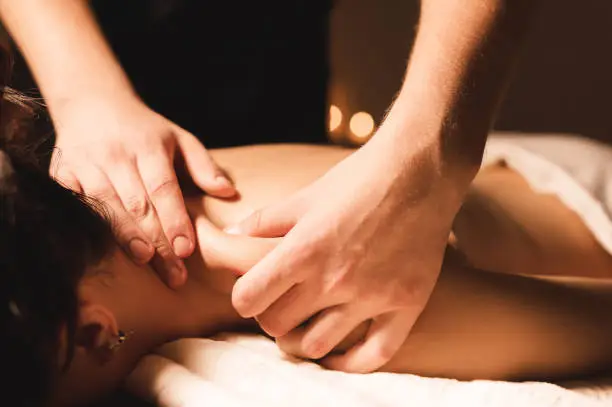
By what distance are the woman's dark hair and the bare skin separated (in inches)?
1.9

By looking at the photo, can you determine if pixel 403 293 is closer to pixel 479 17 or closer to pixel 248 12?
pixel 479 17

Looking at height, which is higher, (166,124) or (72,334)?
(166,124)

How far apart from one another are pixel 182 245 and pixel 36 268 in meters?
0.18

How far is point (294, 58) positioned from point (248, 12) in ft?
0.39

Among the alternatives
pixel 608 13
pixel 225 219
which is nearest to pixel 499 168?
pixel 225 219

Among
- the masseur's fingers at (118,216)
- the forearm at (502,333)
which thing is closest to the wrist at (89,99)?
the masseur's fingers at (118,216)

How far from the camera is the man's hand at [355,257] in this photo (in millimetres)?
692

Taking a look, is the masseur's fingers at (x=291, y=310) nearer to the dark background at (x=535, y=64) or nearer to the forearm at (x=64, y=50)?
the forearm at (x=64, y=50)

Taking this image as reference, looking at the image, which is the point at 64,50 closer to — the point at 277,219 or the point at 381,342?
the point at 277,219

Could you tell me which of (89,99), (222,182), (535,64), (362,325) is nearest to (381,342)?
(362,325)

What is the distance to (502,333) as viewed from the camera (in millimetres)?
779

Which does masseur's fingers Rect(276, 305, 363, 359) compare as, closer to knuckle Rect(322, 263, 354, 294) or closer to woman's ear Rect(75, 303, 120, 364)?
knuckle Rect(322, 263, 354, 294)

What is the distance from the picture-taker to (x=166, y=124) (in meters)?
0.85

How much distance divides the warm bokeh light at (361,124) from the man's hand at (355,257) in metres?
1.41
